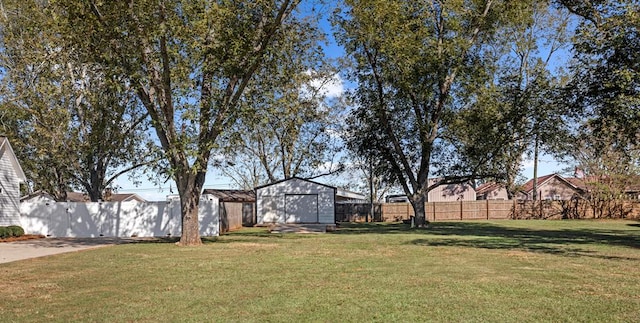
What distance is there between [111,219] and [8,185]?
609 cm

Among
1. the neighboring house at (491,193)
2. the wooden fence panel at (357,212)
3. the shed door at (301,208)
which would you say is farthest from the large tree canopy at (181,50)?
the neighboring house at (491,193)

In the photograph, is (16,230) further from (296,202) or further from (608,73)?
(608,73)

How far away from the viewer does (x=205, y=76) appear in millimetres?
16172

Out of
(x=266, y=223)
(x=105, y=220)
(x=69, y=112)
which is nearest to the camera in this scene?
(x=105, y=220)

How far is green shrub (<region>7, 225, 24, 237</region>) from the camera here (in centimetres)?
2133

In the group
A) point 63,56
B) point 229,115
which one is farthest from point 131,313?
point 63,56

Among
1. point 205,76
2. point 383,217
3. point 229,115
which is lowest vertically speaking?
point 383,217

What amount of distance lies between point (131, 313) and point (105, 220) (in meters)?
17.9

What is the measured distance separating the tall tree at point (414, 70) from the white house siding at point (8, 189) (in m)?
17.6

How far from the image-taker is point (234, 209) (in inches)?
1224

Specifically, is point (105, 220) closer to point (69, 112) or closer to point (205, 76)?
point (69, 112)

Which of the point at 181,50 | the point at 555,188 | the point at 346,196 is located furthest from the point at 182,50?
the point at 555,188

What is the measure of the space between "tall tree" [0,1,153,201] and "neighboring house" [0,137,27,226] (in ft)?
4.57

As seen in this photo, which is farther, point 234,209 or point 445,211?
point 445,211
